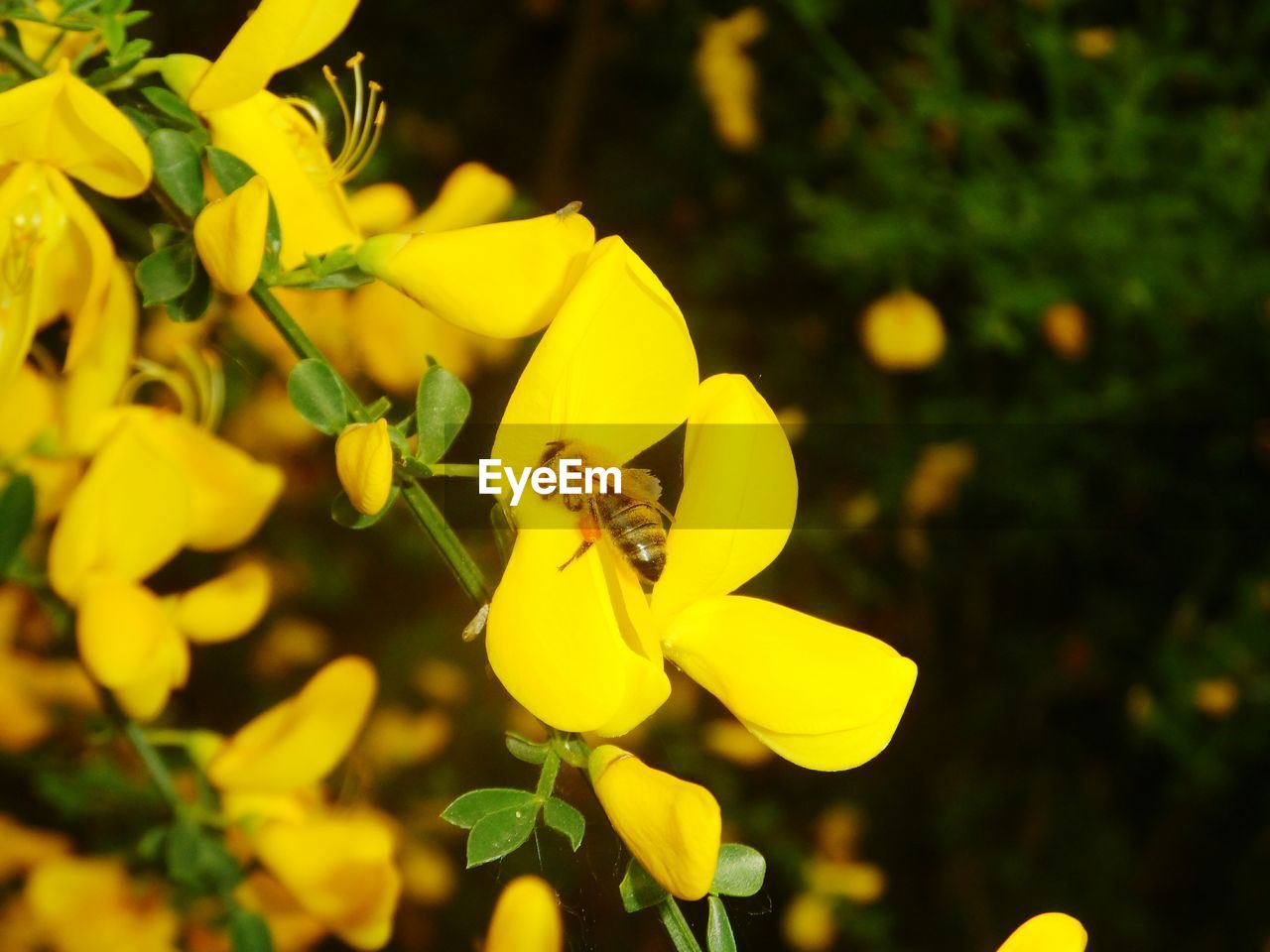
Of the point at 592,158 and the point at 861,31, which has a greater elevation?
the point at 861,31

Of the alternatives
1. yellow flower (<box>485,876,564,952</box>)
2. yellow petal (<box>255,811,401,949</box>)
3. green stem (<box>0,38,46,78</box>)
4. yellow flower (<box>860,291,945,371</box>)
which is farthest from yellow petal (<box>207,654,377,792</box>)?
yellow flower (<box>860,291,945,371</box>)

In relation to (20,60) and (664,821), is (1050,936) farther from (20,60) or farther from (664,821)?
(20,60)

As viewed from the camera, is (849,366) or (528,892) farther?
(849,366)

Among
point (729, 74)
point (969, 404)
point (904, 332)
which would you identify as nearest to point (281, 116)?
point (904, 332)

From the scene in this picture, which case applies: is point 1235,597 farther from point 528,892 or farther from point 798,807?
point 528,892


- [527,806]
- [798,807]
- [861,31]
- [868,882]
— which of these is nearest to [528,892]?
[527,806]

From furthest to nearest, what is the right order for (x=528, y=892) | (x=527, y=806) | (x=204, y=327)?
(x=204, y=327) < (x=528, y=892) < (x=527, y=806)
